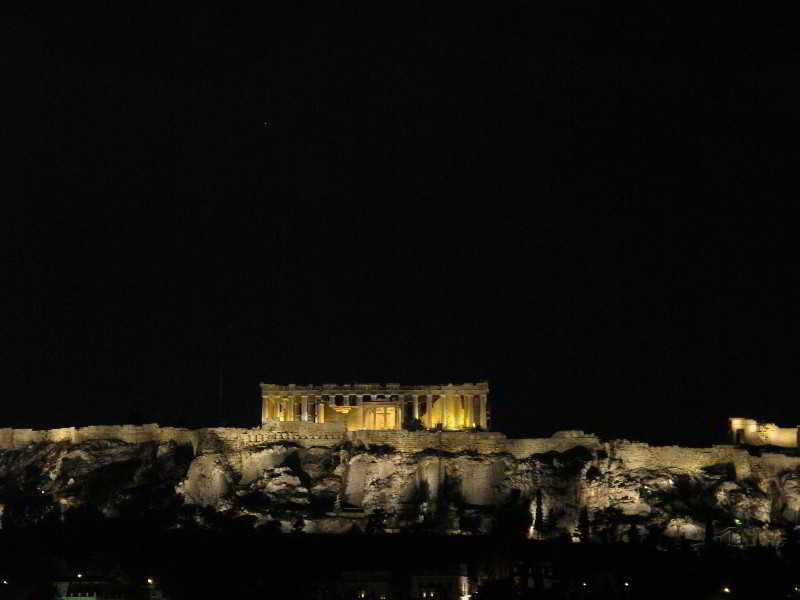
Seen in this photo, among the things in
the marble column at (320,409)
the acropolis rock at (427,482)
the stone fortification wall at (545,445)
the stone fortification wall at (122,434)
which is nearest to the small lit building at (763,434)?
the acropolis rock at (427,482)

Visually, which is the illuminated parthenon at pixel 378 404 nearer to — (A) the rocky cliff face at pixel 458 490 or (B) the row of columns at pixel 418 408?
(B) the row of columns at pixel 418 408

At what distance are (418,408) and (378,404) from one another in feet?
8.15

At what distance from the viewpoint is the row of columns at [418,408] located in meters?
107

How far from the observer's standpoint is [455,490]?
9588 centimetres

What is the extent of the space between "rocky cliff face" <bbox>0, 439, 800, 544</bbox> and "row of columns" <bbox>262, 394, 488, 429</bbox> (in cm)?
907

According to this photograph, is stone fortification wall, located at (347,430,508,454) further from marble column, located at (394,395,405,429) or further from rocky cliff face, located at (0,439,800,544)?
marble column, located at (394,395,405,429)

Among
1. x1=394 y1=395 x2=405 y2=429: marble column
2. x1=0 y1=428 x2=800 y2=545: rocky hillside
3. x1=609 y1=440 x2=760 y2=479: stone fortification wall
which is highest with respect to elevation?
x1=394 y1=395 x2=405 y2=429: marble column

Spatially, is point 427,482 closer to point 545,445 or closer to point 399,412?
point 545,445

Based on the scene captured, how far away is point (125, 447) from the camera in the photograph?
102938mm

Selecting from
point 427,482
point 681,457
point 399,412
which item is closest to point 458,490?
point 427,482

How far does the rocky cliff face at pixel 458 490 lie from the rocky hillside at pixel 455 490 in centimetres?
8

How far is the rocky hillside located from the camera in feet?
302

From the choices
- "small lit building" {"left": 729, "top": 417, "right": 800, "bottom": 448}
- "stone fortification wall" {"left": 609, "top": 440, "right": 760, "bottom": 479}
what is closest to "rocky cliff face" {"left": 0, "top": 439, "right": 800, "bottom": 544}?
"stone fortification wall" {"left": 609, "top": 440, "right": 760, "bottom": 479}

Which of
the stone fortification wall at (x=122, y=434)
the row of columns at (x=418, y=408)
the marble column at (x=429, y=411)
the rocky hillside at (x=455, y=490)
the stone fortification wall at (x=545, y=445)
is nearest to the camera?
the rocky hillside at (x=455, y=490)
